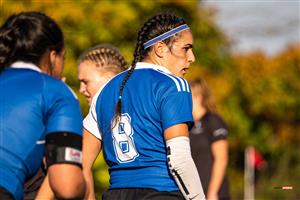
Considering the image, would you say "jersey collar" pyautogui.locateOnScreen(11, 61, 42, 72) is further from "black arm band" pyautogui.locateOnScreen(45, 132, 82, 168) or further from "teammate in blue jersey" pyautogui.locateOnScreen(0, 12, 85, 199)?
"black arm band" pyautogui.locateOnScreen(45, 132, 82, 168)

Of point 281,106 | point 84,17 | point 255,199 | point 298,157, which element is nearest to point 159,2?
point 84,17

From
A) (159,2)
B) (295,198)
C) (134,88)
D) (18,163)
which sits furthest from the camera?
(295,198)

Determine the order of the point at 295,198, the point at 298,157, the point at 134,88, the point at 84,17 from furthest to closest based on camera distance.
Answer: the point at 298,157 < the point at 295,198 < the point at 84,17 < the point at 134,88

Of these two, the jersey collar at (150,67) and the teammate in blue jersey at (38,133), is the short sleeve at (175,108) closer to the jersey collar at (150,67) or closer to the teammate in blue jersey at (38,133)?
the jersey collar at (150,67)

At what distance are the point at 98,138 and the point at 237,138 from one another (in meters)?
31.6

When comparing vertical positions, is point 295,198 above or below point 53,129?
above

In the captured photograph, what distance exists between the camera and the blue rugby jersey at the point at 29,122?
414 cm

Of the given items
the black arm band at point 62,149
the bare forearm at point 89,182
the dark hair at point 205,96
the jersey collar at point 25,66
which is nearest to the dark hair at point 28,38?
the jersey collar at point 25,66

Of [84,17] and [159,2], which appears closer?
[84,17]

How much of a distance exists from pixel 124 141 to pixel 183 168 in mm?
398

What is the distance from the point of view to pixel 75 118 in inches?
166

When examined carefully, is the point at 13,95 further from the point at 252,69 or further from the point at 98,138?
the point at 252,69

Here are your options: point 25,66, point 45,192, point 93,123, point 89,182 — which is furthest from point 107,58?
point 25,66

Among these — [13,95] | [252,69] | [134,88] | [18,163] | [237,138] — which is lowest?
[18,163]
